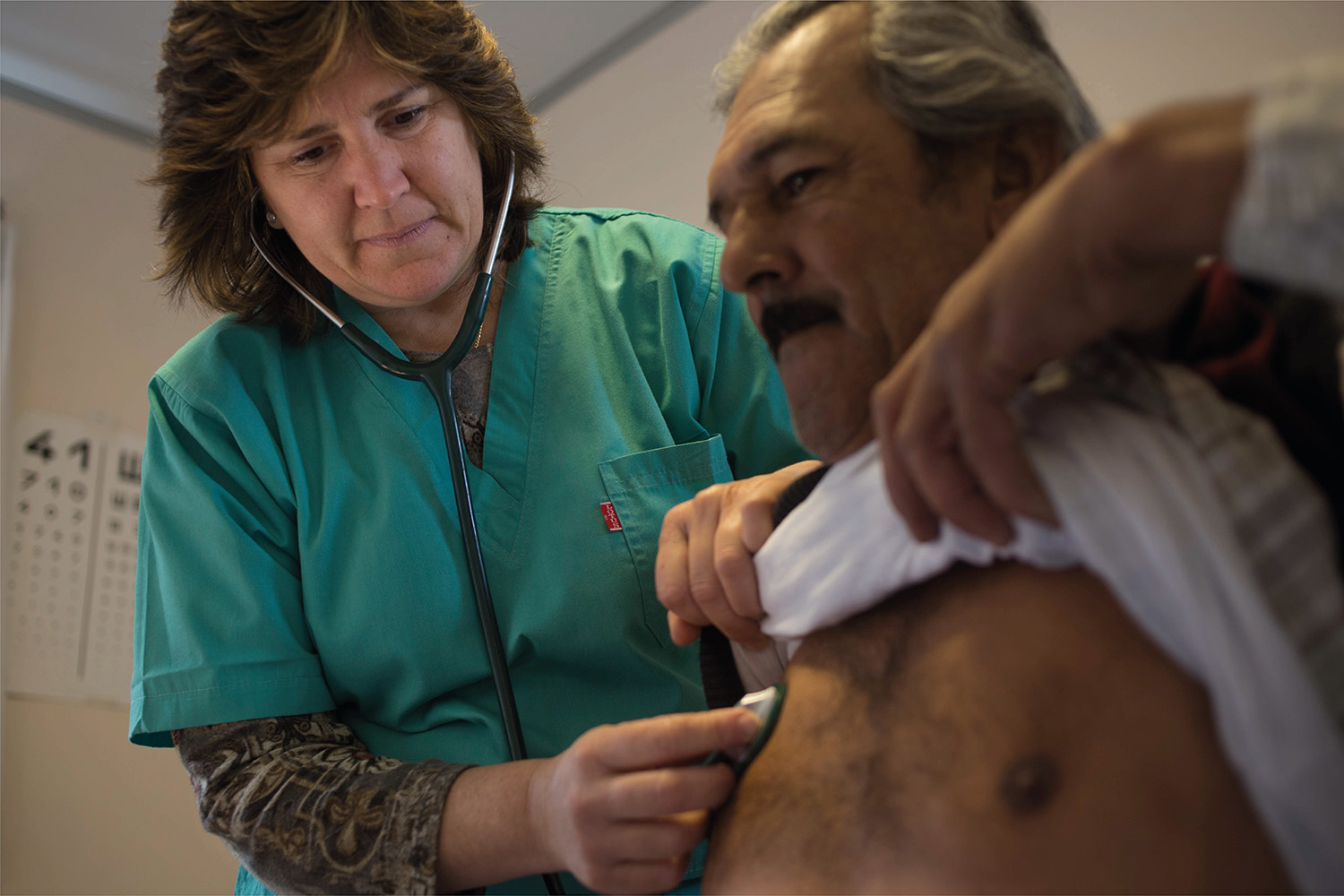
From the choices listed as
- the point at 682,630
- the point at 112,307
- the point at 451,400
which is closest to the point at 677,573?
the point at 682,630

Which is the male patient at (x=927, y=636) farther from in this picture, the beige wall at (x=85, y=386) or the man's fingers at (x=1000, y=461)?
the beige wall at (x=85, y=386)

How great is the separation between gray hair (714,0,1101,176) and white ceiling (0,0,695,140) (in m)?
1.83

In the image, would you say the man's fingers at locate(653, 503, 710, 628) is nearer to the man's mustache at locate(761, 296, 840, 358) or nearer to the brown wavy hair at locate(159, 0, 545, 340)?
the man's mustache at locate(761, 296, 840, 358)

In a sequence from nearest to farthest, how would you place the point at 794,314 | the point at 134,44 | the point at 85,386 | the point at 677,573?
the point at 794,314
the point at 677,573
the point at 134,44
the point at 85,386

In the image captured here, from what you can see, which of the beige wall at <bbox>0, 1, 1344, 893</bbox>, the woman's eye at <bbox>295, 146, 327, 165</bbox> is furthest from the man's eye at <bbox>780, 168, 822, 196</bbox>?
the beige wall at <bbox>0, 1, 1344, 893</bbox>

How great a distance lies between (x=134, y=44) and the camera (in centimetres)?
261

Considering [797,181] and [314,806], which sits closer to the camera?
[797,181]

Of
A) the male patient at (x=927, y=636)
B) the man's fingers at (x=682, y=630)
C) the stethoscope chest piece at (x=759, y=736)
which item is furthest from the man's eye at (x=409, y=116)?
the stethoscope chest piece at (x=759, y=736)

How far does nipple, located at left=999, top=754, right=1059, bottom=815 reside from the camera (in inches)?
24.1

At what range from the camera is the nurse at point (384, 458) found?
1122mm

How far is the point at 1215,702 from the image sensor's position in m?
0.52

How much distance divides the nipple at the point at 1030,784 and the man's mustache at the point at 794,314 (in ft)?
1.23

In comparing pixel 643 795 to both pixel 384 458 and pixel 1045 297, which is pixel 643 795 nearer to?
pixel 1045 297

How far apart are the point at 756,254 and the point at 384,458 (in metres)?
0.62
